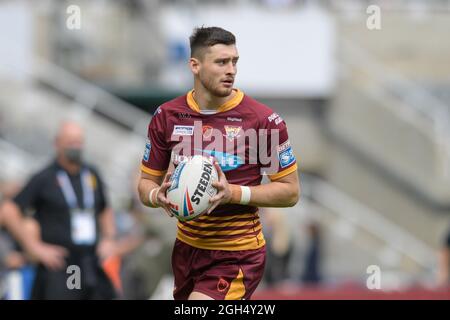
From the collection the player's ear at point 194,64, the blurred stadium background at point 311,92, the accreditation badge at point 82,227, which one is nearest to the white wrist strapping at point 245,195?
the player's ear at point 194,64

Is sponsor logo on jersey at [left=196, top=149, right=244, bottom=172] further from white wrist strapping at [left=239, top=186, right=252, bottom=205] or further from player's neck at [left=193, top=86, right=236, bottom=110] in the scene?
player's neck at [left=193, top=86, right=236, bottom=110]

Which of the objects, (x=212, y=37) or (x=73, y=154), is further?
(x=73, y=154)

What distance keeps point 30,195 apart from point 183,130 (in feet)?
10.6

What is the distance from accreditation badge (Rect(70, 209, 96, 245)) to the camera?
33.3 feet

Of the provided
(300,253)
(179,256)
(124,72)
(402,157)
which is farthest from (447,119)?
(179,256)

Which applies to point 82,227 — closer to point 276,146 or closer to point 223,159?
point 223,159

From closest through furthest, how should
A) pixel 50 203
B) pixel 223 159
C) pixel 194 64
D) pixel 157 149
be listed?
pixel 223 159 < pixel 194 64 < pixel 157 149 < pixel 50 203

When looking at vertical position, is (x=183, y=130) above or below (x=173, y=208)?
above

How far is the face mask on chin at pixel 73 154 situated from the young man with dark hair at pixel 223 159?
2797 mm

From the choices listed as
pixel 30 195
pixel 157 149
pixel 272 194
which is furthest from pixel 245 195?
pixel 30 195

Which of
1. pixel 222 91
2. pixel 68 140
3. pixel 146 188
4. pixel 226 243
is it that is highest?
pixel 222 91

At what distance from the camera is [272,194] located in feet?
23.9

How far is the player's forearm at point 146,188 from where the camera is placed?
745 centimetres

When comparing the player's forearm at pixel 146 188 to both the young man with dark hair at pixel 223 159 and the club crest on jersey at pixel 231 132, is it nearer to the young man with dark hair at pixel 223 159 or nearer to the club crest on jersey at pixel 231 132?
the young man with dark hair at pixel 223 159
